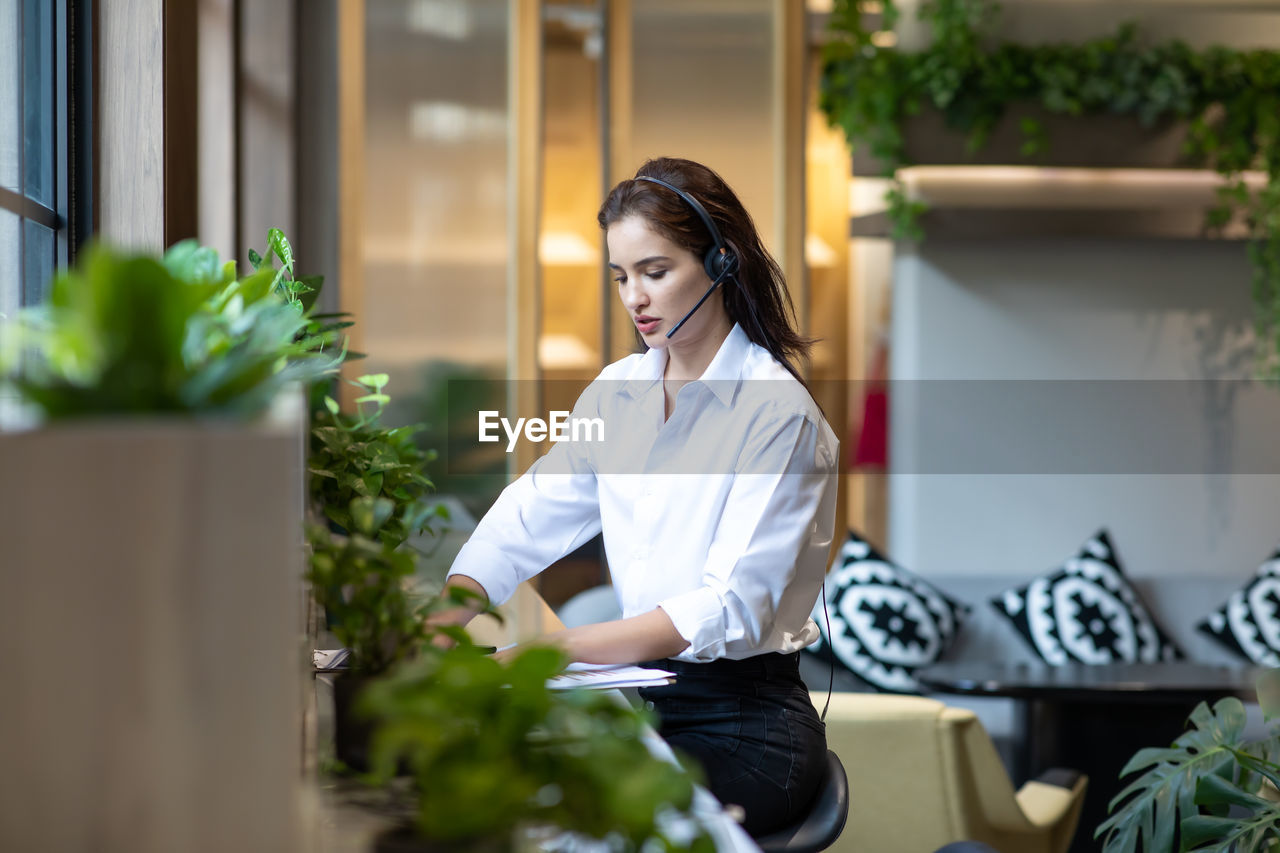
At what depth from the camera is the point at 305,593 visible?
88 cm

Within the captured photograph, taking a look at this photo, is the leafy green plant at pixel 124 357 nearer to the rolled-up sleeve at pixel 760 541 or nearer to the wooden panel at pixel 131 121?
the rolled-up sleeve at pixel 760 541

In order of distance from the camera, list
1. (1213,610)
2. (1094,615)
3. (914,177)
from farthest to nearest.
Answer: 1. (914,177)
2. (1213,610)
3. (1094,615)

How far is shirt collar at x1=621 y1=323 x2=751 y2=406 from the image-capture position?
1525 mm

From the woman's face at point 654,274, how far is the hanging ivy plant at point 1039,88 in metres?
2.56

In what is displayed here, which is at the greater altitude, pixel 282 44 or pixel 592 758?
pixel 282 44

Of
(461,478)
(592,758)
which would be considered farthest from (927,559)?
(592,758)

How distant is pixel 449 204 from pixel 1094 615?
2.78m

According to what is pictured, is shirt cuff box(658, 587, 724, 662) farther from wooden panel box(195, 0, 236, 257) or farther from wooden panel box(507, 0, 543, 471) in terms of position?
wooden panel box(507, 0, 543, 471)

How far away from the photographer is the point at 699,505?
4.74 ft

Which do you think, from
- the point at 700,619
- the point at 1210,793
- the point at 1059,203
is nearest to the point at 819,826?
the point at 700,619

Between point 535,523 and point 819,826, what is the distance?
526 millimetres

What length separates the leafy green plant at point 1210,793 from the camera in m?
1.39

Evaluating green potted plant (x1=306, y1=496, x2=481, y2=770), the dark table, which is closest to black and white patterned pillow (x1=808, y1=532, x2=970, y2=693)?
the dark table

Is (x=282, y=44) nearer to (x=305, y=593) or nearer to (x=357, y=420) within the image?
(x=357, y=420)
